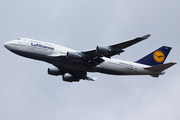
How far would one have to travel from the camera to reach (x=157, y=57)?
4800 centimetres

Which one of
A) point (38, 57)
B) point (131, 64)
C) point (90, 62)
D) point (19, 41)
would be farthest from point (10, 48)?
point (131, 64)

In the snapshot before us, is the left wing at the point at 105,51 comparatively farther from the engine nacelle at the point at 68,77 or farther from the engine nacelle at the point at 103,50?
the engine nacelle at the point at 68,77

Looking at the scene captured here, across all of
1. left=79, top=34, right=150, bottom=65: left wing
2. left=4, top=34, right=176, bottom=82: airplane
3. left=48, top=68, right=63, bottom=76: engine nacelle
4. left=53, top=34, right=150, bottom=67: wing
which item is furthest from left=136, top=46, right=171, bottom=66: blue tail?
left=48, top=68, right=63, bottom=76: engine nacelle

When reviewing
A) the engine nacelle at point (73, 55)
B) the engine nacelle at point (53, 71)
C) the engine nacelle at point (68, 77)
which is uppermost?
the engine nacelle at point (73, 55)

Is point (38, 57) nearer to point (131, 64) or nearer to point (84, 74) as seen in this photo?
point (84, 74)

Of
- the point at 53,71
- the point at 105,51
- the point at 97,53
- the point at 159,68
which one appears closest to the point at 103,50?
the point at 105,51

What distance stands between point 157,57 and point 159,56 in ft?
1.38

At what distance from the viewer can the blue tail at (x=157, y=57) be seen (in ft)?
154

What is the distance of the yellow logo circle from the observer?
157 ft

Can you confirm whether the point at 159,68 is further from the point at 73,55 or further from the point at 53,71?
the point at 53,71

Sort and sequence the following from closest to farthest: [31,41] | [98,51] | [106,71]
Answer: [98,51], [31,41], [106,71]

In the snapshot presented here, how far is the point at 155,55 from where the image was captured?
48.2 metres

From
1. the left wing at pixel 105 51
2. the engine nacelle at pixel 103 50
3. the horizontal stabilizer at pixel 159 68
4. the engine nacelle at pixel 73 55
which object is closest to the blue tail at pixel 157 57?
the horizontal stabilizer at pixel 159 68

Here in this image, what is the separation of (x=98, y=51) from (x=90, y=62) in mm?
4418
